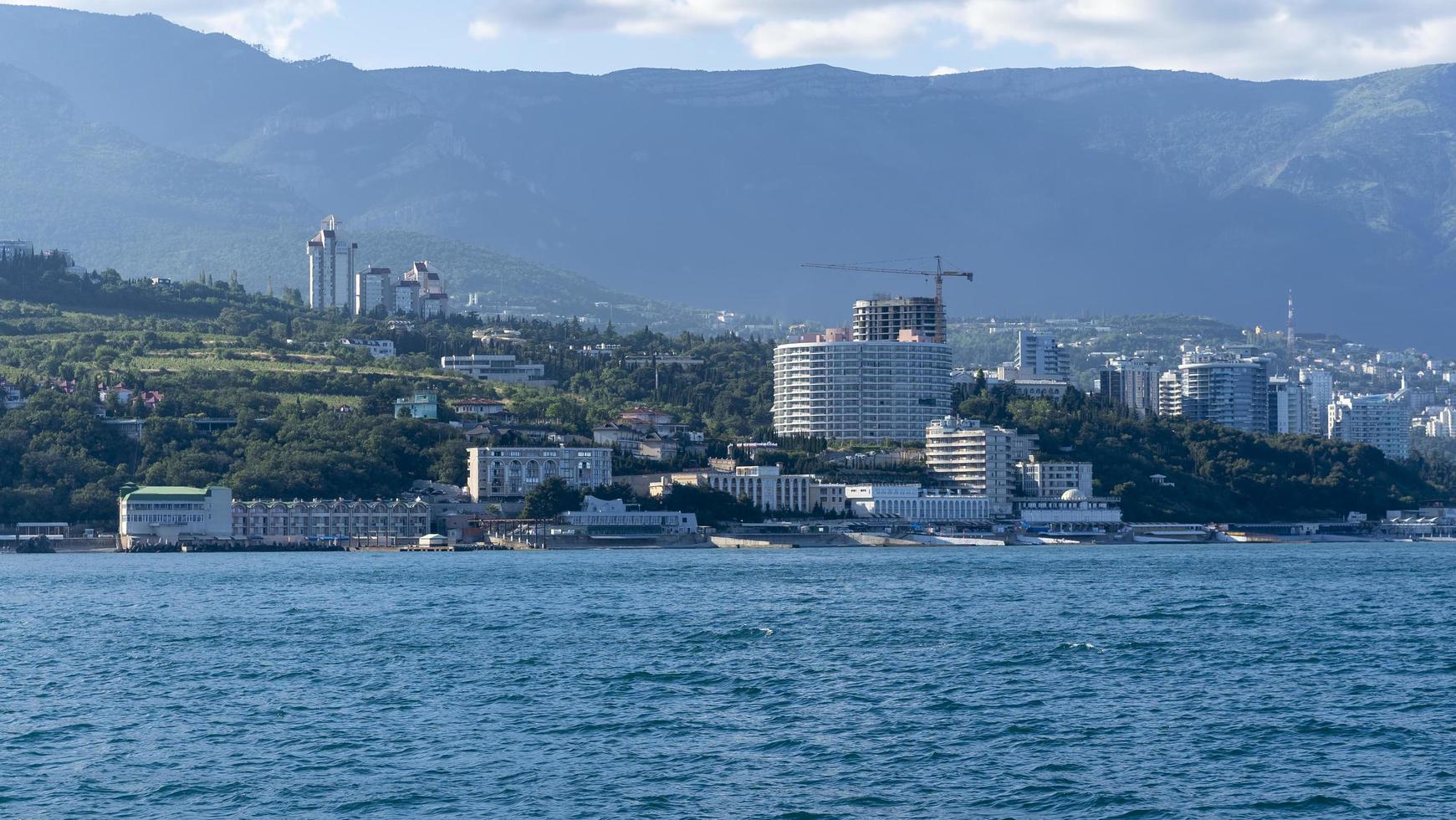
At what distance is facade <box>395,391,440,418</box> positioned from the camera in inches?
6718

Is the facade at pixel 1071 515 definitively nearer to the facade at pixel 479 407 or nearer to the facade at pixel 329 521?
the facade at pixel 479 407

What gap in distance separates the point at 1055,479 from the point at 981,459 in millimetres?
6005

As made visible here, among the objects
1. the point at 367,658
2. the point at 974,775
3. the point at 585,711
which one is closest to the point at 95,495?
the point at 367,658

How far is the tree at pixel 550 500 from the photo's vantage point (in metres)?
144

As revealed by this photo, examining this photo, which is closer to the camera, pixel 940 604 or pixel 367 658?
pixel 367 658

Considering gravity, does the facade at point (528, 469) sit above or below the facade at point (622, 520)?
above

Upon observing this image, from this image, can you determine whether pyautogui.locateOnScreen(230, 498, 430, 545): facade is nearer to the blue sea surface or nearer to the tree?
the tree

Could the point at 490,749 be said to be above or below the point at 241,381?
below

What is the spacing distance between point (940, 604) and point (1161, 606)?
7033 mm

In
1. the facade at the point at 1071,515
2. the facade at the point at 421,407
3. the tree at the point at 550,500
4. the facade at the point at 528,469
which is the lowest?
the facade at the point at 1071,515

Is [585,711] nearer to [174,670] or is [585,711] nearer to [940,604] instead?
[174,670]

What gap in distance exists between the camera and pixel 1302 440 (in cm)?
19712

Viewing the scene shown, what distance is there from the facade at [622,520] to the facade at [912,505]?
17096 millimetres

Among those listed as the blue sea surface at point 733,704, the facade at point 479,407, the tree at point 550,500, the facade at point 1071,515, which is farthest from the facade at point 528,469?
the blue sea surface at point 733,704
